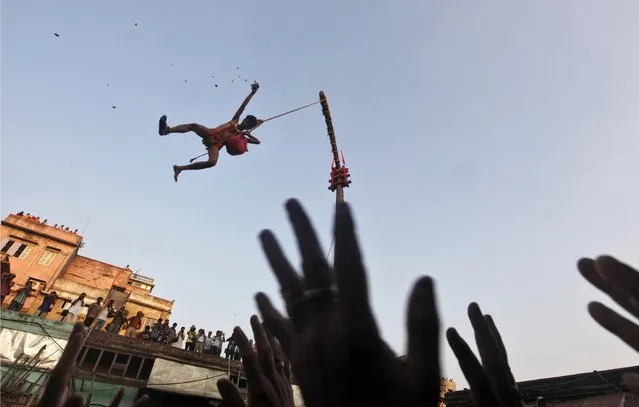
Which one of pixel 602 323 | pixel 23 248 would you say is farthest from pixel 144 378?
pixel 23 248

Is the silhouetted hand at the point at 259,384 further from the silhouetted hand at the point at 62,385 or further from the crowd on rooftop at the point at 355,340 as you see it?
the silhouetted hand at the point at 62,385

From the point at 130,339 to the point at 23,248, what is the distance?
1857cm

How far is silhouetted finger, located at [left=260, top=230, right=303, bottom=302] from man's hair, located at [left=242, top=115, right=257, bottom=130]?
33.9 ft

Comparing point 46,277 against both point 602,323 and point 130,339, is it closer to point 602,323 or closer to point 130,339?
point 130,339

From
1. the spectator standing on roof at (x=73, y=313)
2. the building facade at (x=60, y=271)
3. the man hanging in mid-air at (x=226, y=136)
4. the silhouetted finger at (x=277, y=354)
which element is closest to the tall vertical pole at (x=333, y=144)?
the man hanging in mid-air at (x=226, y=136)

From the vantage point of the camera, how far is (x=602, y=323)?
144cm

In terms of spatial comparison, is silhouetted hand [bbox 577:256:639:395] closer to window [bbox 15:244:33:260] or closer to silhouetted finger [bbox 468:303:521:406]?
silhouetted finger [bbox 468:303:521:406]

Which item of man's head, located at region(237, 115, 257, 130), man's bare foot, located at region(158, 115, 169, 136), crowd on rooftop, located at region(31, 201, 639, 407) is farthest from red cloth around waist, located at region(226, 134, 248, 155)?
crowd on rooftop, located at region(31, 201, 639, 407)

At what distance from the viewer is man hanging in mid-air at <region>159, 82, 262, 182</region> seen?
10352 mm

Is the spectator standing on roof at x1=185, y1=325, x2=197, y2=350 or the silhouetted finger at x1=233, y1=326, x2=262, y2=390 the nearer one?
the silhouetted finger at x1=233, y1=326, x2=262, y2=390

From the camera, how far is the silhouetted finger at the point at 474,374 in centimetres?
Answer: 137

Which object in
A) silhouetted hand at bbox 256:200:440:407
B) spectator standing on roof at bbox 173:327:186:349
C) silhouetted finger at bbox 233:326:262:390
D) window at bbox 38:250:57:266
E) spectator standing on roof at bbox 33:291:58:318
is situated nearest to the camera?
silhouetted hand at bbox 256:200:440:407

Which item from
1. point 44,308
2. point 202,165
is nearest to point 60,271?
point 44,308

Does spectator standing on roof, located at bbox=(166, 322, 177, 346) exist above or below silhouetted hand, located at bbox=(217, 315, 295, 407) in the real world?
above
